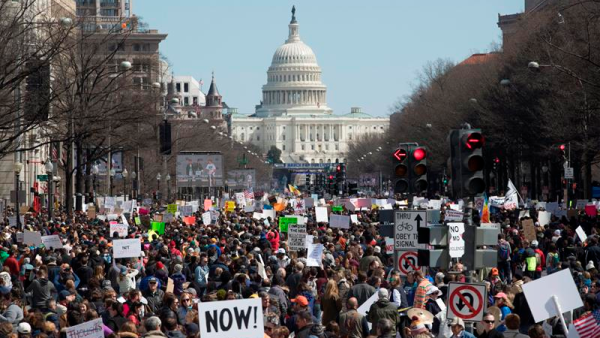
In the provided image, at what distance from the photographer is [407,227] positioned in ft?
73.3

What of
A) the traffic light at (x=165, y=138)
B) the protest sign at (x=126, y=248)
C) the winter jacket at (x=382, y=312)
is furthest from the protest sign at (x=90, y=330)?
the traffic light at (x=165, y=138)

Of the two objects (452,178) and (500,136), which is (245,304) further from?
(500,136)

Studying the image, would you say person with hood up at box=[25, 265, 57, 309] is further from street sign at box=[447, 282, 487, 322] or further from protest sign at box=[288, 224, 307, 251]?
→ street sign at box=[447, 282, 487, 322]

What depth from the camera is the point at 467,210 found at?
18.7m

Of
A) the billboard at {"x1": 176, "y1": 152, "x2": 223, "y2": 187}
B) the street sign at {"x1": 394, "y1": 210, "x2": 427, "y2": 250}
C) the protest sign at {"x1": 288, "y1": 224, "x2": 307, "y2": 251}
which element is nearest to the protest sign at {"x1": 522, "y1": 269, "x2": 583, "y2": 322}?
the street sign at {"x1": 394, "y1": 210, "x2": 427, "y2": 250}

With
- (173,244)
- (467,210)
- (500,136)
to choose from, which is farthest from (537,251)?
(500,136)

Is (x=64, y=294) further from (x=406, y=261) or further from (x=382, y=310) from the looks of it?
(x=406, y=261)

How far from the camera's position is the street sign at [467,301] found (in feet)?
51.5

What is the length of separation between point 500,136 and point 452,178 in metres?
53.0

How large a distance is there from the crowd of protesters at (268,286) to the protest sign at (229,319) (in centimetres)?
104

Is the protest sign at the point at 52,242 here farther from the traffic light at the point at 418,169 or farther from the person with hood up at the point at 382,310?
the person with hood up at the point at 382,310

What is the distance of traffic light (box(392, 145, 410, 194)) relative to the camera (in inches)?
867

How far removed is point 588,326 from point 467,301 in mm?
2723

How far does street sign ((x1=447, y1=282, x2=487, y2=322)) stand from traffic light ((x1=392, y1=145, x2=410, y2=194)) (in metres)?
5.99
